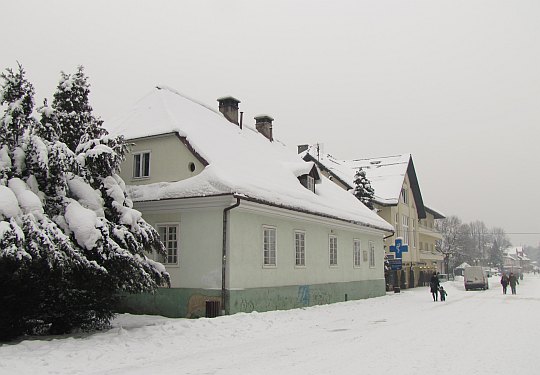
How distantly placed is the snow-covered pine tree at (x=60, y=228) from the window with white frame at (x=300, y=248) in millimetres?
7635

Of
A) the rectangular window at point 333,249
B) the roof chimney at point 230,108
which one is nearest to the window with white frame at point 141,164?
the roof chimney at point 230,108

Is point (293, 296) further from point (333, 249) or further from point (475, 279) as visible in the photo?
point (475, 279)

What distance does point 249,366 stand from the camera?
9.35m

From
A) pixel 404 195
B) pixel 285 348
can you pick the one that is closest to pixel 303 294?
pixel 285 348

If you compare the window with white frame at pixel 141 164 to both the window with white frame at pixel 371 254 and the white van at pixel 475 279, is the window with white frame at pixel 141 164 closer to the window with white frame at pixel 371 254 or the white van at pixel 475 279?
the window with white frame at pixel 371 254

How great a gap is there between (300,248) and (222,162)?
5.41 metres

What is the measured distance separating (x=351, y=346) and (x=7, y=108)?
971 cm

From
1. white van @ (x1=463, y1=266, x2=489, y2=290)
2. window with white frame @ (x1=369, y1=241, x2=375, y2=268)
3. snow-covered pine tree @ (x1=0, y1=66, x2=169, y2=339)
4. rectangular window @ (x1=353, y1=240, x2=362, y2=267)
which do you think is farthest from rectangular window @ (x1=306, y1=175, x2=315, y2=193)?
white van @ (x1=463, y1=266, x2=489, y2=290)

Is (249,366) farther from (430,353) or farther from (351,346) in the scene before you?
(430,353)

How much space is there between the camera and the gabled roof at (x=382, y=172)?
44.5 m

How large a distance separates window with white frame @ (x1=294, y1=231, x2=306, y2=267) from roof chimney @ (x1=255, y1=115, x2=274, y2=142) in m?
8.86

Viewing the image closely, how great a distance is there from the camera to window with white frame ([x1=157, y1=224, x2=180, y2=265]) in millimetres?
17500

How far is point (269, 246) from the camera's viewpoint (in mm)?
18797

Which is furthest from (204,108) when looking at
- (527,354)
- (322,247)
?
(527,354)
